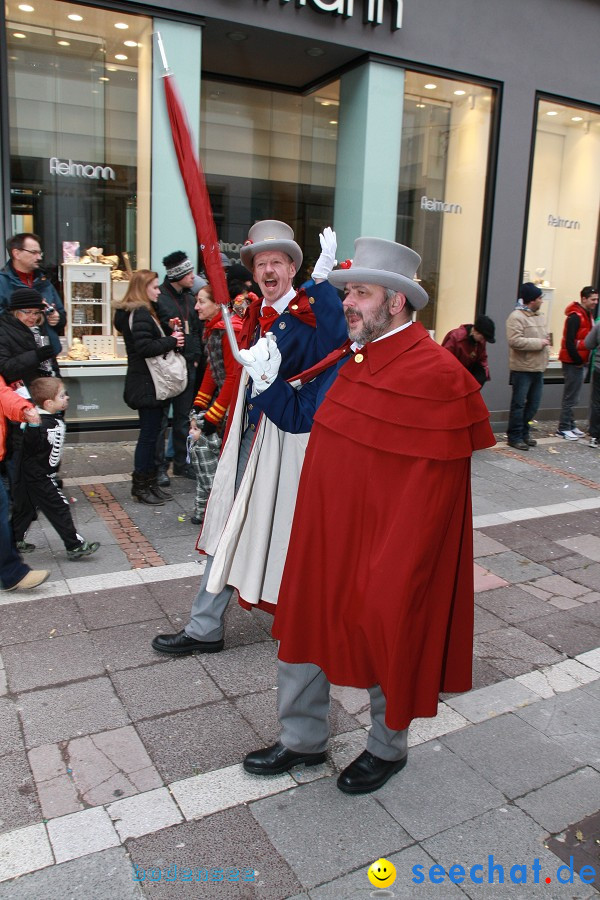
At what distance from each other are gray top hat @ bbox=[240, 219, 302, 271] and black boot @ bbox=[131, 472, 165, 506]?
3097mm

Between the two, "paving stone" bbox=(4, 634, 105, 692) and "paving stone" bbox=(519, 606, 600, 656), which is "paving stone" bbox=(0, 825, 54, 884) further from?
"paving stone" bbox=(519, 606, 600, 656)

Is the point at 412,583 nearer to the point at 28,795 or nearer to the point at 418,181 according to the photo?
the point at 28,795

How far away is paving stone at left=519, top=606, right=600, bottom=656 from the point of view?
443 centimetres

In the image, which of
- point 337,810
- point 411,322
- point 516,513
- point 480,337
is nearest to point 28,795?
point 337,810

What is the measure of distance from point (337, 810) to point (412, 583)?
1048mm

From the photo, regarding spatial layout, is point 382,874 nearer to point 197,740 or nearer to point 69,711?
point 197,740

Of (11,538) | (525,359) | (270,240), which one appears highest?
(270,240)

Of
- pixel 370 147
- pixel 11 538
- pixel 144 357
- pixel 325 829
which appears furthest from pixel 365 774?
pixel 370 147

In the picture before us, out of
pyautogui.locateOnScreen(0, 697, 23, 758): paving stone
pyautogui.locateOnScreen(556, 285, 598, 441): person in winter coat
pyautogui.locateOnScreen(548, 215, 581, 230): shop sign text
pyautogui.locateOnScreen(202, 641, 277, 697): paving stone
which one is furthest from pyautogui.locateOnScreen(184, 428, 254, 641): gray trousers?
pyautogui.locateOnScreen(548, 215, 581, 230): shop sign text

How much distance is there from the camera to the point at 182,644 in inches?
158

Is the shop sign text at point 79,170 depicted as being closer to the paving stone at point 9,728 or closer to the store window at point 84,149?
the store window at point 84,149

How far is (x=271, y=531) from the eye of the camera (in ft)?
11.9

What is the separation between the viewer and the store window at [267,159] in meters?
10.5

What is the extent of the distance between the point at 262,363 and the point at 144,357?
357 centimetres
